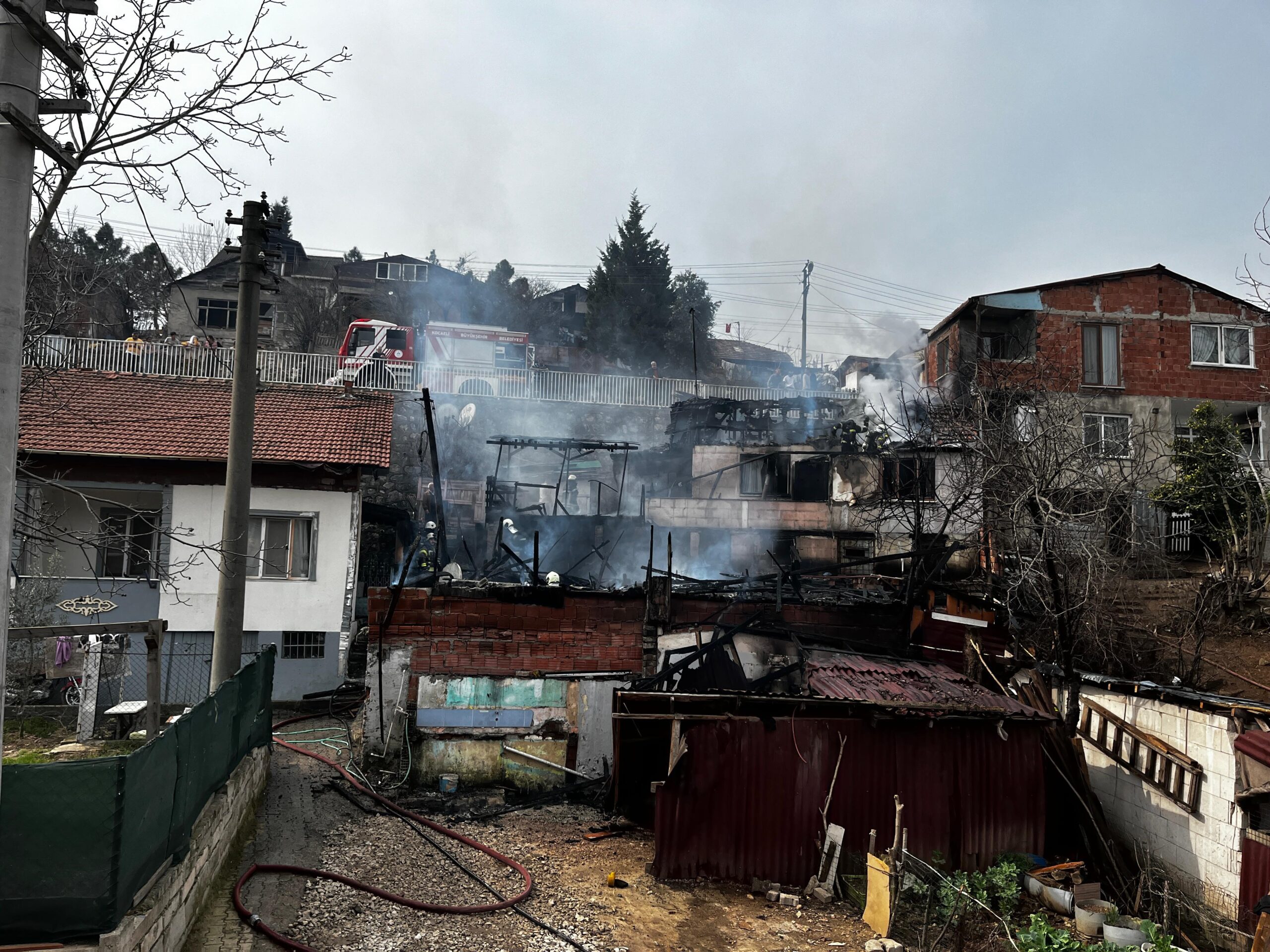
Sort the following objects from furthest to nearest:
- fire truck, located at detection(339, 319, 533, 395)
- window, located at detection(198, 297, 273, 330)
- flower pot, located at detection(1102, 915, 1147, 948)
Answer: window, located at detection(198, 297, 273, 330)
fire truck, located at detection(339, 319, 533, 395)
flower pot, located at detection(1102, 915, 1147, 948)

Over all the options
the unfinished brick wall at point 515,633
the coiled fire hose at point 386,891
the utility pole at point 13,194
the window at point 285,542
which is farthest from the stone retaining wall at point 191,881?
the window at point 285,542

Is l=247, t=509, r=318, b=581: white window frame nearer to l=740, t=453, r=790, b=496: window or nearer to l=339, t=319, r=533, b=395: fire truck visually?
l=339, t=319, r=533, b=395: fire truck

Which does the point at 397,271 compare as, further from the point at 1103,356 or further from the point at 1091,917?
the point at 1091,917

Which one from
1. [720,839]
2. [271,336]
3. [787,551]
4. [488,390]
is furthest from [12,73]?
[271,336]

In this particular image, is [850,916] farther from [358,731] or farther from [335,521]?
[335,521]

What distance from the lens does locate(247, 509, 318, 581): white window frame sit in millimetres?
18250

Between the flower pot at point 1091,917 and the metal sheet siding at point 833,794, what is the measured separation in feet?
5.25

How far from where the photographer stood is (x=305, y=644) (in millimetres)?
18438

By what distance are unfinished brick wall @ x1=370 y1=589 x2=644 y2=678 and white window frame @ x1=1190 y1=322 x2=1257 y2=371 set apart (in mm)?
20826

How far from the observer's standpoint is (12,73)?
397cm

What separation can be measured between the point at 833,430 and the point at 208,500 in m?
15.7

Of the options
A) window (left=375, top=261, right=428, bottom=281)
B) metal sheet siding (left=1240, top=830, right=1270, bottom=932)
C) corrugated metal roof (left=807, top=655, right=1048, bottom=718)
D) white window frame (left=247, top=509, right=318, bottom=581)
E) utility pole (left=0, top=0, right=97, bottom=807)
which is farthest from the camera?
window (left=375, top=261, right=428, bottom=281)

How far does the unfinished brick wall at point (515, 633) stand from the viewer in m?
13.5

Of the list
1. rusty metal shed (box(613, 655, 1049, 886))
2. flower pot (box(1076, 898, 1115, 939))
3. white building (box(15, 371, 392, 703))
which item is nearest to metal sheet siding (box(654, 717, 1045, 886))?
rusty metal shed (box(613, 655, 1049, 886))
